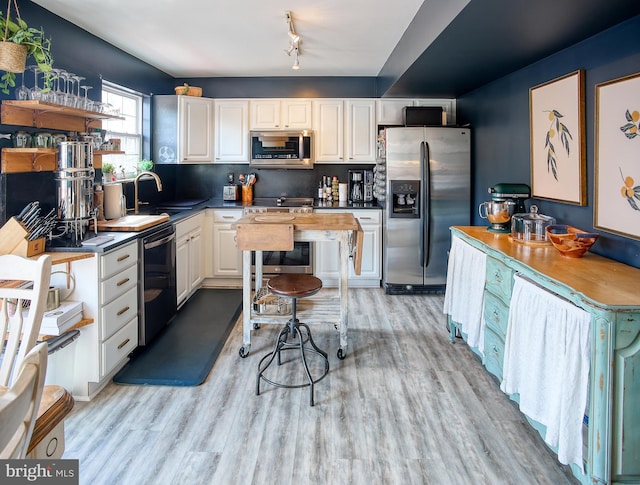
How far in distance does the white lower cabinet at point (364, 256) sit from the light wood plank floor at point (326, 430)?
1916 millimetres

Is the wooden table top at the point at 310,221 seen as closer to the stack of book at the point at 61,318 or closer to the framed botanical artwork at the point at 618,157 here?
the stack of book at the point at 61,318

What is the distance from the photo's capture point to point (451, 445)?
2137 mm

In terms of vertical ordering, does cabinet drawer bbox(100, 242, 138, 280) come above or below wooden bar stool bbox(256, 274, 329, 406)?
above

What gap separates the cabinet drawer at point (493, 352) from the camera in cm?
250

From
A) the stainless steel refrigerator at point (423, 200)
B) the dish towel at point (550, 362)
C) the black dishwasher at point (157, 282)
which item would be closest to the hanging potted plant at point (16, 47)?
the black dishwasher at point (157, 282)

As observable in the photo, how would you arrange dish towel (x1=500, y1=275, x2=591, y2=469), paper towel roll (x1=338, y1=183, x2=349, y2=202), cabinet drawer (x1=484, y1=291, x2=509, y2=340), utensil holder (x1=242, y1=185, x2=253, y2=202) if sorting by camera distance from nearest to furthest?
dish towel (x1=500, y1=275, x2=591, y2=469), cabinet drawer (x1=484, y1=291, x2=509, y2=340), paper towel roll (x1=338, y1=183, x2=349, y2=202), utensil holder (x1=242, y1=185, x2=253, y2=202)

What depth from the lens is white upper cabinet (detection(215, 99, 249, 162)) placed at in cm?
525

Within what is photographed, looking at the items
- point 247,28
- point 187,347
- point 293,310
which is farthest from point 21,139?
point 293,310

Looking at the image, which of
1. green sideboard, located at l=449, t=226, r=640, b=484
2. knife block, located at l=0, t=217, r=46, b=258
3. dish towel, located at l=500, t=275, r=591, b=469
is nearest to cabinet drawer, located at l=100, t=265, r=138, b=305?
knife block, located at l=0, t=217, r=46, b=258

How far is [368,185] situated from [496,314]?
309cm

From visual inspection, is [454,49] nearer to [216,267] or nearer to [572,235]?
[572,235]

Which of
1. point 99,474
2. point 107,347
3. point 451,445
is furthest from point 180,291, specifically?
point 451,445

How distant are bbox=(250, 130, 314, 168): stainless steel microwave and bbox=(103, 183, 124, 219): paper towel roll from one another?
6.77ft

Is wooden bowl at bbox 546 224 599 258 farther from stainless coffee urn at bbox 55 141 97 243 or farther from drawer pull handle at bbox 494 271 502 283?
stainless coffee urn at bbox 55 141 97 243
